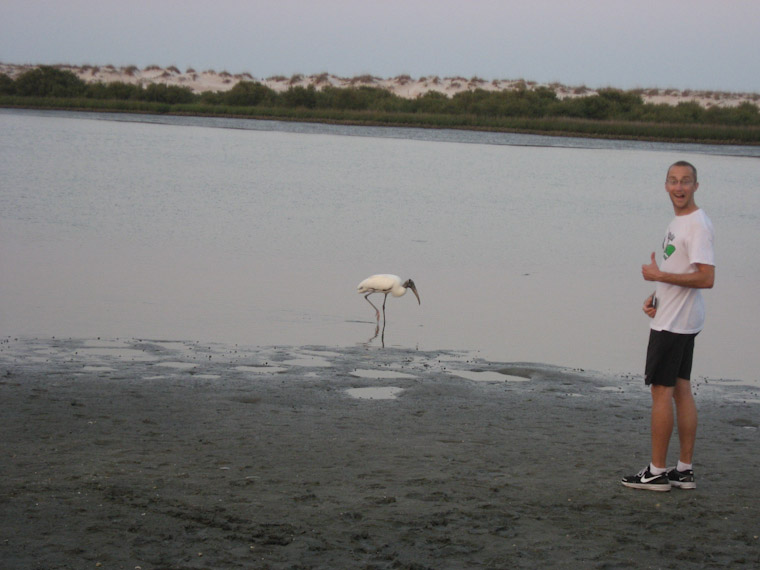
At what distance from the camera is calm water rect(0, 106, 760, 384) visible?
1026cm

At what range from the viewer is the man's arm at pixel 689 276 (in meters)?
5.09

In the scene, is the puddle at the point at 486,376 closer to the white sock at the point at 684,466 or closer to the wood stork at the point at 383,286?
the wood stork at the point at 383,286

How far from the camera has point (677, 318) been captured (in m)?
5.26

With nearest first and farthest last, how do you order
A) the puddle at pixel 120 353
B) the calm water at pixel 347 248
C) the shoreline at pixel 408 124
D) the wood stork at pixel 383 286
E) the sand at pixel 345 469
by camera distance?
the sand at pixel 345 469, the puddle at pixel 120 353, the calm water at pixel 347 248, the wood stork at pixel 383 286, the shoreline at pixel 408 124

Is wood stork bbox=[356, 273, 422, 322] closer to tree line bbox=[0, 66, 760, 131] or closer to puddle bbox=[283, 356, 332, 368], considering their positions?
puddle bbox=[283, 356, 332, 368]

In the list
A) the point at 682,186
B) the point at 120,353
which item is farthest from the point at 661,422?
the point at 120,353

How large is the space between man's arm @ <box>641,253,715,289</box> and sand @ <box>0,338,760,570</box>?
1.09m

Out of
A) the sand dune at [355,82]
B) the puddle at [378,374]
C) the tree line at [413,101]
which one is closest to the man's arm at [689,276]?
the puddle at [378,374]

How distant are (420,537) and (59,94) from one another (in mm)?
66172

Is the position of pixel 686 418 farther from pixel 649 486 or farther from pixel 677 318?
pixel 677 318

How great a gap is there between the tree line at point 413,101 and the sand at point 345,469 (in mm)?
52208

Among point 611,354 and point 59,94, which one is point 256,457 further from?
point 59,94

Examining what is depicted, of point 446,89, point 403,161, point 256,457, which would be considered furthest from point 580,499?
point 446,89

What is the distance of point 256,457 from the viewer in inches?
224
